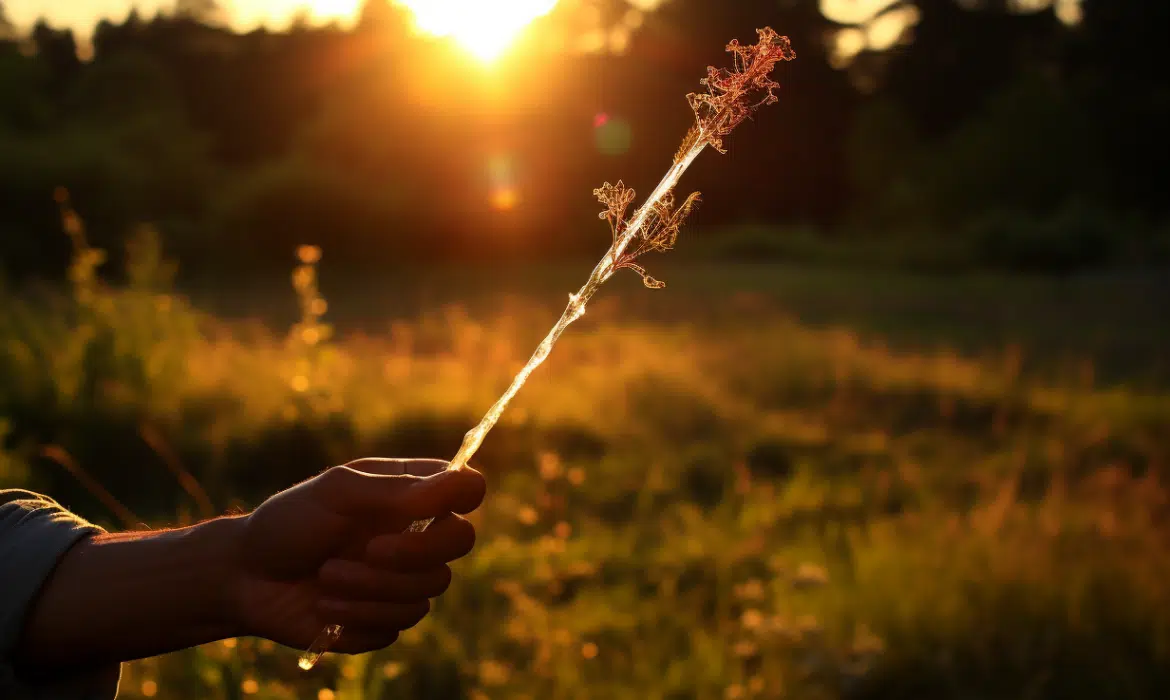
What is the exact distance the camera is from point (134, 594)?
1.06 m

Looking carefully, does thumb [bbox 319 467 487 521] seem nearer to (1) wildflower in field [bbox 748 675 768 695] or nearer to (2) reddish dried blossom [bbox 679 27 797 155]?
(2) reddish dried blossom [bbox 679 27 797 155]

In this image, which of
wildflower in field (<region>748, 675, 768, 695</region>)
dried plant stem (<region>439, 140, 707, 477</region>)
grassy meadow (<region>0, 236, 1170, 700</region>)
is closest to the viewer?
dried plant stem (<region>439, 140, 707, 477</region>)

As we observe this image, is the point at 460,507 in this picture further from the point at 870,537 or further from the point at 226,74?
the point at 226,74

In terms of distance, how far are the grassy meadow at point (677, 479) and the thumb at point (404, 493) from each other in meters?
1.54

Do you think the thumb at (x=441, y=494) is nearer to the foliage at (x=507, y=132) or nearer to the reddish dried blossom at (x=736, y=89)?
the reddish dried blossom at (x=736, y=89)

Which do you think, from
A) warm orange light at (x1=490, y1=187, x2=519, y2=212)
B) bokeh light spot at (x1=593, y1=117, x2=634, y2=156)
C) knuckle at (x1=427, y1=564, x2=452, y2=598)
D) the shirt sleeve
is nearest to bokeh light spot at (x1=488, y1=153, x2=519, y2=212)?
warm orange light at (x1=490, y1=187, x2=519, y2=212)

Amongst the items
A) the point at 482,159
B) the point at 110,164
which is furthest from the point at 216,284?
the point at 482,159

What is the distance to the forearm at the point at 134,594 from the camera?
105 cm

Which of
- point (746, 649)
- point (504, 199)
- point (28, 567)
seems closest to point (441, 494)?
point (28, 567)

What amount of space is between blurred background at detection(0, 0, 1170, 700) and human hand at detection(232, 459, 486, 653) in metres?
0.71

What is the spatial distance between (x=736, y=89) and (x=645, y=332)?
1025 centimetres

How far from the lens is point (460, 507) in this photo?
958 millimetres

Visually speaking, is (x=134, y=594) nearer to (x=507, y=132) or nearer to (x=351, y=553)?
(x=351, y=553)

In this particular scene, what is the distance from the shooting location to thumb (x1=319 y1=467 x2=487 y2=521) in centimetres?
94
